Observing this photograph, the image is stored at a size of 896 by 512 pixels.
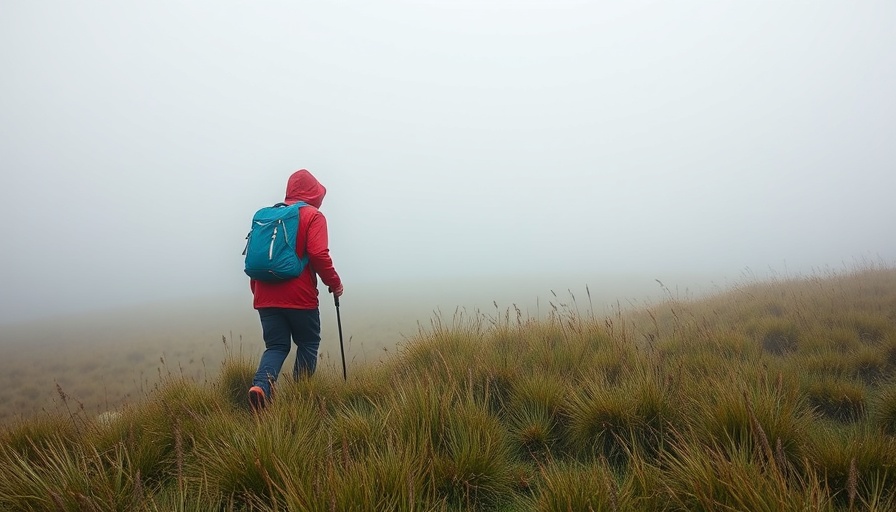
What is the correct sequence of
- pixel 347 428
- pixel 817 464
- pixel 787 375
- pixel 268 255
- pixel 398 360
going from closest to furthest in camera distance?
1. pixel 817 464
2. pixel 347 428
3. pixel 787 375
4. pixel 268 255
5. pixel 398 360

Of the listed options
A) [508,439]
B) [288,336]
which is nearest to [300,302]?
[288,336]

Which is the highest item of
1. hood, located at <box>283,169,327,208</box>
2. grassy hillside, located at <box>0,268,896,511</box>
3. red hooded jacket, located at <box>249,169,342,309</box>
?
hood, located at <box>283,169,327,208</box>

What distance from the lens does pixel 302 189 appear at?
457 centimetres

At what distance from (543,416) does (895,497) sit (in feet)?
6.16

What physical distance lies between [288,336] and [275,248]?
1.05m

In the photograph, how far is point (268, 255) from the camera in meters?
3.89

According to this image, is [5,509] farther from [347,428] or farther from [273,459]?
→ [347,428]

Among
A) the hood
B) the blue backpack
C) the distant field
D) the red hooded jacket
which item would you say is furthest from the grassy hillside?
the distant field

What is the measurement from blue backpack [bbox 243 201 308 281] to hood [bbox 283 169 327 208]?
19.1 inches

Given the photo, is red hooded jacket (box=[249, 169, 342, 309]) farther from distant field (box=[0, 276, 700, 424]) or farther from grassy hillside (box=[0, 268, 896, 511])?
distant field (box=[0, 276, 700, 424])

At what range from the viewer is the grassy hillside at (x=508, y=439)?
5.63 feet

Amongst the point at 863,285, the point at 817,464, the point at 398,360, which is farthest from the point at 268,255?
the point at 863,285

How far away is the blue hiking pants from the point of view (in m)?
4.00

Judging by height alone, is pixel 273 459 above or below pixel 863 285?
above
